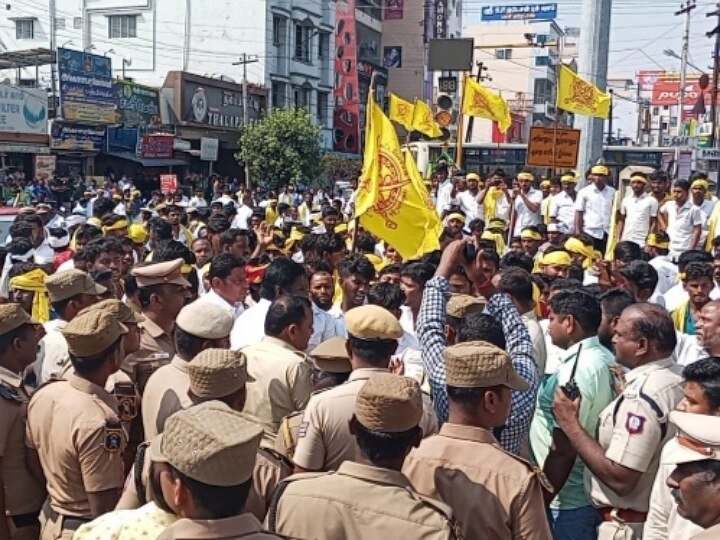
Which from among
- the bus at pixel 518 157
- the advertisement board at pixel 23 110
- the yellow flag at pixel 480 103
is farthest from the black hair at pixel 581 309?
the advertisement board at pixel 23 110

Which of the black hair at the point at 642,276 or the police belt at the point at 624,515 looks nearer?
the police belt at the point at 624,515

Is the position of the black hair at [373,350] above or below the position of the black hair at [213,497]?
above

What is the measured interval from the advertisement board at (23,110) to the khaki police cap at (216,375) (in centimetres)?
2441

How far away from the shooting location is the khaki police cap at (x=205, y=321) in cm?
376

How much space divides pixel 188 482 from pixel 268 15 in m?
38.7

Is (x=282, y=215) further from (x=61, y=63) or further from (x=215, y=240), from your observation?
(x=61, y=63)

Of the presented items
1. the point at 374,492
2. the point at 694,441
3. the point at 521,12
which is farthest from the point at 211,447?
the point at 521,12

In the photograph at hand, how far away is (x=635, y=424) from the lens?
123 inches

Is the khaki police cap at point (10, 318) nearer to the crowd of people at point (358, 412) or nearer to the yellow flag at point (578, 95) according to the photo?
the crowd of people at point (358, 412)

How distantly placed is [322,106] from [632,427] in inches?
1644

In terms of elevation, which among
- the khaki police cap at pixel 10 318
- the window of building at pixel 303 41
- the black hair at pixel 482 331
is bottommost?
the khaki police cap at pixel 10 318

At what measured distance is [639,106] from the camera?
6078 centimetres

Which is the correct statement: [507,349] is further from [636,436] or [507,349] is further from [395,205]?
[395,205]

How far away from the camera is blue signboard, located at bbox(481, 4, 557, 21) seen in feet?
299
